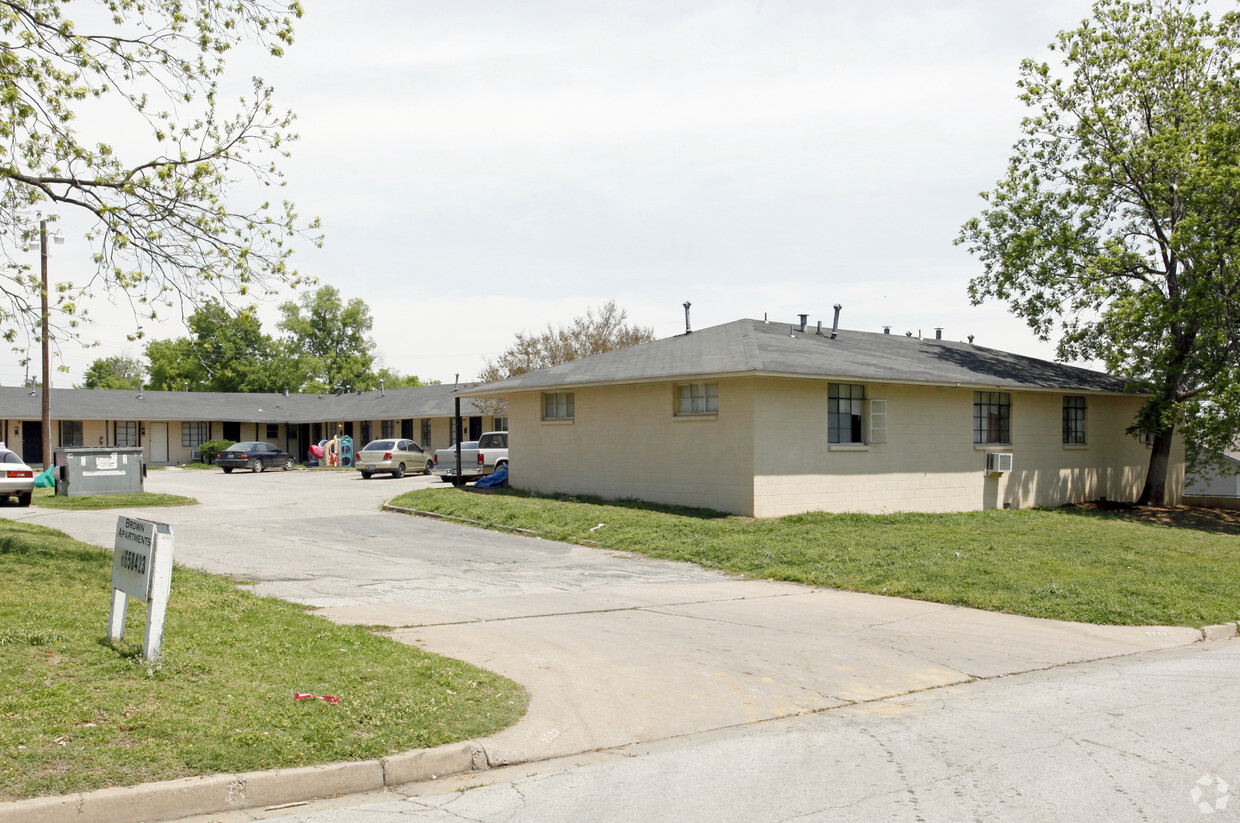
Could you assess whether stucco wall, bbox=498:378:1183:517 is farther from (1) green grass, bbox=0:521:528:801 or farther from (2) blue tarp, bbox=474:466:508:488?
(1) green grass, bbox=0:521:528:801

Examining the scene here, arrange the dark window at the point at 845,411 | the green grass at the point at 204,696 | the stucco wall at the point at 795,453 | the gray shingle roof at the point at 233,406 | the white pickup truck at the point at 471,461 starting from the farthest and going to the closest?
the gray shingle roof at the point at 233,406, the white pickup truck at the point at 471,461, the dark window at the point at 845,411, the stucco wall at the point at 795,453, the green grass at the point at 204,696

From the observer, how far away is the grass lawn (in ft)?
39.6

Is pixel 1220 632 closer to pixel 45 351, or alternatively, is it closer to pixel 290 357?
pixel 45 351

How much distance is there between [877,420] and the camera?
20.5 m

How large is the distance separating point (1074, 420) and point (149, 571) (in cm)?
2458

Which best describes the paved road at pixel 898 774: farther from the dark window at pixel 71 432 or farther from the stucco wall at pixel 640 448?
the dark window at pixel 71 432

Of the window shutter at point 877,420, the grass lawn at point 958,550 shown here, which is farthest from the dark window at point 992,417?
A: the window shutter at point 877,420

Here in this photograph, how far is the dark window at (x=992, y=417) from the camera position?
2295 cm

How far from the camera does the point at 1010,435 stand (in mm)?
23672

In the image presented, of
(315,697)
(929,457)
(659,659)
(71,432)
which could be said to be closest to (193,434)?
(71,432)

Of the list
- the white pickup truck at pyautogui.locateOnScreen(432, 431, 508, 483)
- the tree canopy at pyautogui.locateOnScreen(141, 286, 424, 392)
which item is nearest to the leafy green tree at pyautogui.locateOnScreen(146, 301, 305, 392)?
the tree canopy at pyautogui.locateOnScreen(141, 286, 424, 392)

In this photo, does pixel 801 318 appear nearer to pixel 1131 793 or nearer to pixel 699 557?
pixel 699 557

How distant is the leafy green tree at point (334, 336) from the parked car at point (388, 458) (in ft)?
149

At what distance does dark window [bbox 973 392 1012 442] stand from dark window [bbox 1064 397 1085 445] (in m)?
2.87
